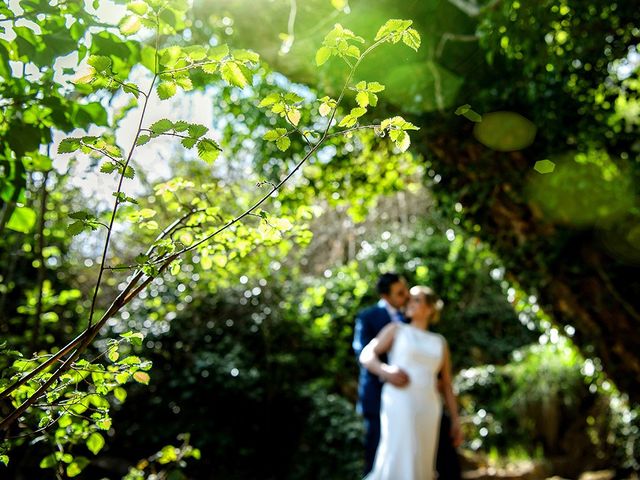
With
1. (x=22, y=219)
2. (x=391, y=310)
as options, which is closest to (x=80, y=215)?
(x=22, y=219)

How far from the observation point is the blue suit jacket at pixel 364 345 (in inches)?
173

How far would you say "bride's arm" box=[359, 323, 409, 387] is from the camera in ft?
13.0

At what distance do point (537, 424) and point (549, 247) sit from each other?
4.41 metres

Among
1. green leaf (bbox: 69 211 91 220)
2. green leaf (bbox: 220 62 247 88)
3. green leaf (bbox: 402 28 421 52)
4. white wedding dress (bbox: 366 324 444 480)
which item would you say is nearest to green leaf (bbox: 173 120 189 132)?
green leaf (bbox: 220 62 247 88)

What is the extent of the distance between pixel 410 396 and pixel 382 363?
0.41 metres

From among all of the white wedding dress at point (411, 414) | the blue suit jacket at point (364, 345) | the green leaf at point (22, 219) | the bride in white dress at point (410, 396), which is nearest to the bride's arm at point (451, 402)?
the bride in white dress at point (410, 396)

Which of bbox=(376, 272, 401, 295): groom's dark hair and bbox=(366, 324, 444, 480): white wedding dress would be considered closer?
bbox=(366, 324, 444, 480): white wedding dress

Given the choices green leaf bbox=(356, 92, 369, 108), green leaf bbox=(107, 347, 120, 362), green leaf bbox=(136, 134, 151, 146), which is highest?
green leaf bbox=(356, 92, 369, 108)

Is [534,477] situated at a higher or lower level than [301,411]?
lower

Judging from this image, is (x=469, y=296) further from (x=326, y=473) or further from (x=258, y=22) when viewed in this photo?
(x=258, y=22)

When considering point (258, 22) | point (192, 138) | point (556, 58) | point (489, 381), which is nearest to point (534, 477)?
point (489, 381)

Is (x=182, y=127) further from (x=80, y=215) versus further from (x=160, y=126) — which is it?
(x=80, y=215)

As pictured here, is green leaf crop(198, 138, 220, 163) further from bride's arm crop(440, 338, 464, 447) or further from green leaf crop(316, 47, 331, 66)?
bride's arm crop(440, 338, 464, 447)

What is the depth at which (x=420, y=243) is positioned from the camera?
9.77 meters
